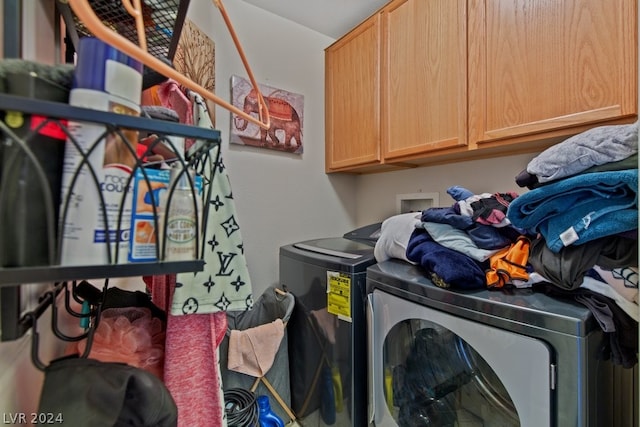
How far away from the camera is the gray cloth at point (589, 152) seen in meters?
0.57

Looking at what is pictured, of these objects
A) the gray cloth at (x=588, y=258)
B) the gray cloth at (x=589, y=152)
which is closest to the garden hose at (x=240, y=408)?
the gray cloth at (x=588, y=258)

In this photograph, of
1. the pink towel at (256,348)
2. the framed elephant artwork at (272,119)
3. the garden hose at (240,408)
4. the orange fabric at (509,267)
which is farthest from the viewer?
the framed elephant artwork at (272,119)

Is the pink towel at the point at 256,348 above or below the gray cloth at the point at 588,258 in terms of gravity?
below

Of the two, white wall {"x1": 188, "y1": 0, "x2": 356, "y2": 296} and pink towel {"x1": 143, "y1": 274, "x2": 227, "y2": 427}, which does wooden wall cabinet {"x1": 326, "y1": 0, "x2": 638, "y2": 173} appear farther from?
pink towel {"x1": 143, "y1": 274, "x2": 227, "y2": 427}

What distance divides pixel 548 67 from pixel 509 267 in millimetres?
677

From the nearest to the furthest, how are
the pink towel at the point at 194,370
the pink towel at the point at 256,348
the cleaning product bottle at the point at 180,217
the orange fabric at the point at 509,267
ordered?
the cleaning product bottle at the point at 180,217 → the pink towel at the point at 194,370 → the orange fabric at the point at 509,267 → the pink towel at the point at 256,348

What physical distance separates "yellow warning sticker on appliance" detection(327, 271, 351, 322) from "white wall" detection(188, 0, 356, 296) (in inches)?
23.6

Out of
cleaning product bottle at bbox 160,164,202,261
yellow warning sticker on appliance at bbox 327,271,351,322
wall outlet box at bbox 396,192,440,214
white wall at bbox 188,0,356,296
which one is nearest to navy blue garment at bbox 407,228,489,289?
yellow warning sticker on appliance at bbox 327,271,351,322

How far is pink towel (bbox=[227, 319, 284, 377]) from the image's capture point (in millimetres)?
1121

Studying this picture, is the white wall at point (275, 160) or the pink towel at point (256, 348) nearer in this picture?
the pink towel at point (256, 348)

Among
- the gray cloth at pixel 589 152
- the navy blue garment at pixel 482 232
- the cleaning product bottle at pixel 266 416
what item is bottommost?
the cleaning product bottle at pixel 266 416

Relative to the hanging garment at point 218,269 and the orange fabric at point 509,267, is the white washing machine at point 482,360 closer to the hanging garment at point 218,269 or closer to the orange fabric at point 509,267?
the orange fabric at point 509,267

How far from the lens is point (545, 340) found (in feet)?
1.84

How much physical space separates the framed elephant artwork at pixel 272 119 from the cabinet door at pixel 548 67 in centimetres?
89
